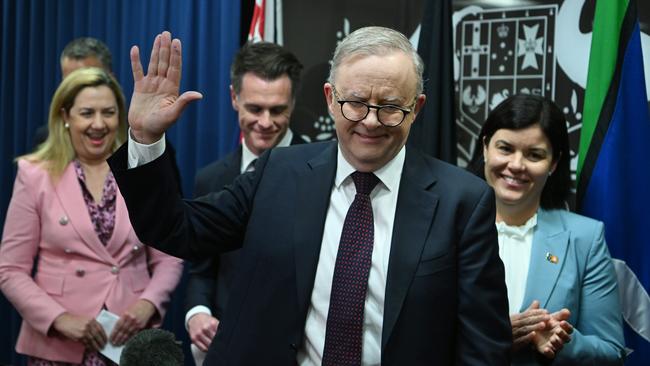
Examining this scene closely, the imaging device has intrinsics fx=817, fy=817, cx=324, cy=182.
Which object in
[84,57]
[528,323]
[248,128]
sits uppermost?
[84,57]

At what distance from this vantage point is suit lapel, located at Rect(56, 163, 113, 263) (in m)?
2.87

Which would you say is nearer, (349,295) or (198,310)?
(349,295)

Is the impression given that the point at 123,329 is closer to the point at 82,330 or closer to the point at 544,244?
the point at 82,330

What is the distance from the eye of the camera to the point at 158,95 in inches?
66.1

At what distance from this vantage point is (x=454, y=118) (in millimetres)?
3064

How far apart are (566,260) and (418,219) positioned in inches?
33.5

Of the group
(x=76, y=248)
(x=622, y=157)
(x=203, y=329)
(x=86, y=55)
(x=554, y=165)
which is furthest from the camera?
(x=86, y=55)

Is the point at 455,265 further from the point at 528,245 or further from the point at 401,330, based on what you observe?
the point at 528,245

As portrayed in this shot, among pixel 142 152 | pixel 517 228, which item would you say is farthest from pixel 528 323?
pixel 142 152

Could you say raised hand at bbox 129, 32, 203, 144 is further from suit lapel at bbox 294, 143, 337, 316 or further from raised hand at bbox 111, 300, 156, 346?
raised hand at bbox 111, 300, 156, 346

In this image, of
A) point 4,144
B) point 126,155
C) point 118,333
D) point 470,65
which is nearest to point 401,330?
point 126,155

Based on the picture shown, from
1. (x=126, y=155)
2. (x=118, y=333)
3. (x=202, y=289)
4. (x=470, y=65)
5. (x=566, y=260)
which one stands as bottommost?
(x=118, y=333)

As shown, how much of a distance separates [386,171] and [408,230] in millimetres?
155

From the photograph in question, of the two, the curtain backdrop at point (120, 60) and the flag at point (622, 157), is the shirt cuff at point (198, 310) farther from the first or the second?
the flag at point (622, 157)
